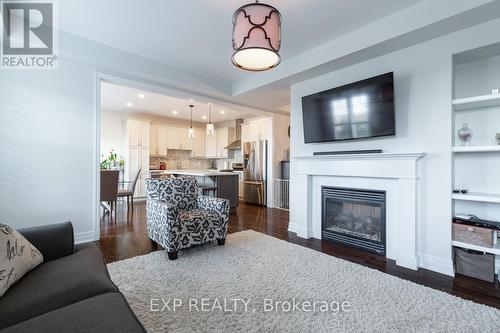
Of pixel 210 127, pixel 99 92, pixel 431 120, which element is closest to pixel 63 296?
pixel 99 92

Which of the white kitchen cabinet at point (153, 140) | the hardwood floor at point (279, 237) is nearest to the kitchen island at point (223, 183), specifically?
the hardwood floor at point (279, 237)

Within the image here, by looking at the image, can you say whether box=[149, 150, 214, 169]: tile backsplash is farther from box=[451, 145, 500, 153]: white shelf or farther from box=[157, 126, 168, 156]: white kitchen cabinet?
box=[451, 145, 500, 153]: white shelf

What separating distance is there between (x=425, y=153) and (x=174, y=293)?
279 centimetres

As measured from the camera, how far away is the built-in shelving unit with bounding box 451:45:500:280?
7.82 feet

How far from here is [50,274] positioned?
1334 mm

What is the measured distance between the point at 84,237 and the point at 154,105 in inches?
157

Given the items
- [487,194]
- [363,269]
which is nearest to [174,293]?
[363,269]

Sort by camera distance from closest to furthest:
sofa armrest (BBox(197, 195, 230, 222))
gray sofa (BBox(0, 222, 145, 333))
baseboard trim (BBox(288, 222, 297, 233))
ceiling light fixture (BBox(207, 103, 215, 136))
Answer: gray sofa (BBox(0, 222, 145, 333))
sofa armrest (BBox(197, 195, 230, 222))
baseboard trim (BBox(288, 222, 297, 233))
ceiling light fixture (BBox(207, 103, 215, 136))

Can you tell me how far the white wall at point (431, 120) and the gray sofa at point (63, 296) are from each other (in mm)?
2826

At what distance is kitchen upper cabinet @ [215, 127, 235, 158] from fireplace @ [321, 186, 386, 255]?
4.95 m

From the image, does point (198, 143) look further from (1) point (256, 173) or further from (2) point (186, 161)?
(1) point (256, 173)

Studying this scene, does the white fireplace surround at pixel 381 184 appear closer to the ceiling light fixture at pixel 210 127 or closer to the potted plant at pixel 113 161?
the ceiling light fixture at pixel 210 127

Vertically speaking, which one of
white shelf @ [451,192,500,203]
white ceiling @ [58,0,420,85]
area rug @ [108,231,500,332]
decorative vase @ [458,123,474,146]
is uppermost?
white ceiling @ [58,0,420,85]

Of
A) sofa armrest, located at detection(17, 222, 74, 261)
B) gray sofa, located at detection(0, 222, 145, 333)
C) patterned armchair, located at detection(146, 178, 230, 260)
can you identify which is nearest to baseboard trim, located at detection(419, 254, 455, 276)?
patterned armchair, located at detection(146, 178, 230, 260)
